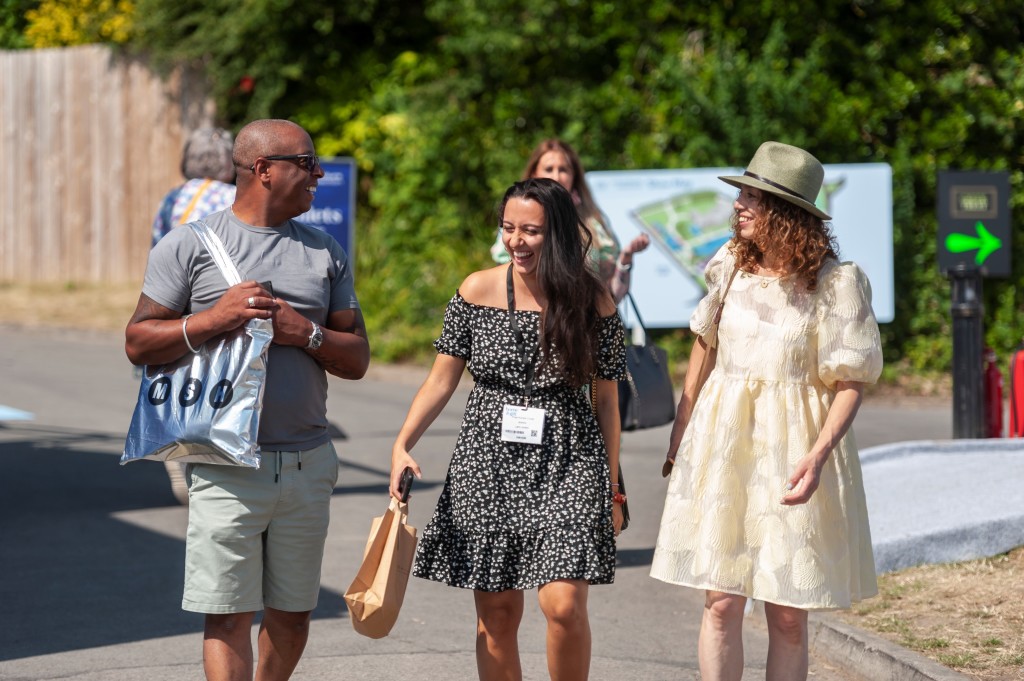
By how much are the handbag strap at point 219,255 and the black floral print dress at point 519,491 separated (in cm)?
78

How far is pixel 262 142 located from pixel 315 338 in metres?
0.57

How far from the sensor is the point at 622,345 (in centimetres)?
442

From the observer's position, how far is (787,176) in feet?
14.0

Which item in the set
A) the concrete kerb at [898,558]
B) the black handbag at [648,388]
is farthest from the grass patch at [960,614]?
the black handbag at [648,388]

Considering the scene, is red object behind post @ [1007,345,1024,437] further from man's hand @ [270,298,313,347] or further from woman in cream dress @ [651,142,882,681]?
man's hand @ [270,298,313,347]

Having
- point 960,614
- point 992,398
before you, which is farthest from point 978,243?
point 960,614

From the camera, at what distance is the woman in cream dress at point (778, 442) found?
417 cm

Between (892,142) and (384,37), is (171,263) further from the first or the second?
(384,37)

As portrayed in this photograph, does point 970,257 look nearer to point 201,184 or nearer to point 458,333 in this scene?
point 201,184

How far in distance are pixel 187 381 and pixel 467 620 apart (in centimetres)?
248

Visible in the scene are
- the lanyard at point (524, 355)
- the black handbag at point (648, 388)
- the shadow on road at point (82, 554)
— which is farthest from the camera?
the black handbag at point (648, 388)

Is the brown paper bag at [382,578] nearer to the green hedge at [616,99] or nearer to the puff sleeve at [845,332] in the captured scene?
the puff sleeve at [845,332]

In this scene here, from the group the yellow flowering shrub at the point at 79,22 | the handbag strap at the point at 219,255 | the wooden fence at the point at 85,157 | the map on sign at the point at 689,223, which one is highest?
the yellow flowering shrub at the point at 79,22

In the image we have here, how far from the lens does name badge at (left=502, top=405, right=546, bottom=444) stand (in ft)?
13.8
